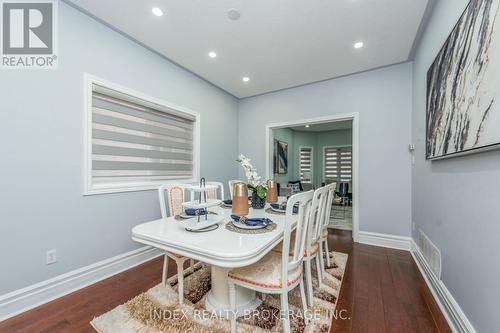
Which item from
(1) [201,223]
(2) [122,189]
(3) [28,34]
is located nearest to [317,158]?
(2) [122,189]

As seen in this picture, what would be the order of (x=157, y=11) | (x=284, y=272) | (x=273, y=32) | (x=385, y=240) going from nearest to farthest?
(x=284, y=272)
(x=157, y=11)
(x=273, y=32)
(x=385, y=240)

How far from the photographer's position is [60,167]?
1.89 metres

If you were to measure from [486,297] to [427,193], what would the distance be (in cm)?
129

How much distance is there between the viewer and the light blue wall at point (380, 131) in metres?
2.97

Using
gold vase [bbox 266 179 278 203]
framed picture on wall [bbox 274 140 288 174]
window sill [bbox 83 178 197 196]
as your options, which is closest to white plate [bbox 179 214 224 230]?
gold vase [bbox 266 179 278 203]

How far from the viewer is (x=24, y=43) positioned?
178 cm

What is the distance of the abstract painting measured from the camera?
1.06m

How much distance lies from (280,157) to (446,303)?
15.4 feet

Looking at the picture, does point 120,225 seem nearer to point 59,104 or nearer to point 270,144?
point 59,104

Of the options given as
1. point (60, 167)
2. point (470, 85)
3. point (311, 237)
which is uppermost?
point (470, 85)

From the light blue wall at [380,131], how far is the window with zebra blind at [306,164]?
389 centimetres

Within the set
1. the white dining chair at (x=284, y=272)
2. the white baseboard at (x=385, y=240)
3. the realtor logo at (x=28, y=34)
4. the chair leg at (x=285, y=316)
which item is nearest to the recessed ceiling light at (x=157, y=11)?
the realtor logo at (x=28, y=34)

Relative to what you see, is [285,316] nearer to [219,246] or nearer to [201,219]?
[219,246]

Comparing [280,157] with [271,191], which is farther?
[280,157]
